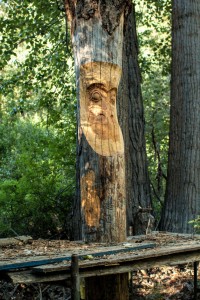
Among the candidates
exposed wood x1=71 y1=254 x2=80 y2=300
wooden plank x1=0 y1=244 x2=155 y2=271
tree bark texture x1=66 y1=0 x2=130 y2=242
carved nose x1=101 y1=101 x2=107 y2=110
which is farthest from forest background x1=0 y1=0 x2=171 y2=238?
exposed wood x1=71 y1=254 x2=80 y2=300

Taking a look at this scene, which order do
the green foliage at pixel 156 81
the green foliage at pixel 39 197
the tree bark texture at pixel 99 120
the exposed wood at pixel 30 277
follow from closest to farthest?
the exposed wood at pixel 30 277 → the tree bark texture at pixel 99 120 → the green foliage at pixel 39 197 → the green foliage at pixel 156 81

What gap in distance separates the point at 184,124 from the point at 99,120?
12.7 ft

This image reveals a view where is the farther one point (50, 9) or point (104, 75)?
point (50, 9)

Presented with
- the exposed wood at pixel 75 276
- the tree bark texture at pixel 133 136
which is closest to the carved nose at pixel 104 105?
the exposed wood at pixel 75 276

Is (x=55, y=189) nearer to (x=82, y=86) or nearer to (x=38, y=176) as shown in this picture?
(x=38, y=176)

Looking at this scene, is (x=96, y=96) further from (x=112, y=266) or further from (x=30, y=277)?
(x=30, y=277)

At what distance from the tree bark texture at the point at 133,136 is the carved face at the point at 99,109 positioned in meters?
2.39

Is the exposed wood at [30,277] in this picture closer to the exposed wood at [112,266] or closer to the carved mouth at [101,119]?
→ the exposed wood at [112,266]

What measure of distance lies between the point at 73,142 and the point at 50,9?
10.6ft

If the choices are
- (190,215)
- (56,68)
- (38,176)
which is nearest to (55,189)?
(38,176)

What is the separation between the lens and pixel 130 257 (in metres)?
5.00

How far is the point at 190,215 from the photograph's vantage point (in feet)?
30.4

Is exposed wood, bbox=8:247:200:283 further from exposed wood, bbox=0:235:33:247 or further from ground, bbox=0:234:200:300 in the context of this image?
exposed wood, bbox=0:235:33:247

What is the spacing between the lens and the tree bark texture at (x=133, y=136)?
28.5ft
